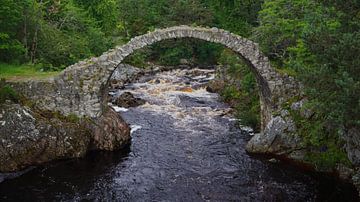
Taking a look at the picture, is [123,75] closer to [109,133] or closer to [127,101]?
[127,101]

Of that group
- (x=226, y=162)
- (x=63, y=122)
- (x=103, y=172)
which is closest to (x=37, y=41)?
(x=63, y=122)

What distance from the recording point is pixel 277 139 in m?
18.5

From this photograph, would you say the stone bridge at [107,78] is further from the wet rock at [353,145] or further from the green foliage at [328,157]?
the wet rock at [353,145]

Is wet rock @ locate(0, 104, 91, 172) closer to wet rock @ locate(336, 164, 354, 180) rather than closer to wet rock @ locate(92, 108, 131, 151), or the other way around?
wet rock @ locate(92, 108, 131, 151)

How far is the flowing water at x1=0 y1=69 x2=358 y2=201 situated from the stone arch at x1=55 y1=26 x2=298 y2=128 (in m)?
2.47

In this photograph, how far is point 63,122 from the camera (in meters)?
18.6

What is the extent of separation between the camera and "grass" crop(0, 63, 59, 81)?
19.6m

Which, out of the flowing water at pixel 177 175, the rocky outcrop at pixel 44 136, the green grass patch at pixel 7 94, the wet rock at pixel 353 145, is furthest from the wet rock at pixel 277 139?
the green grass patch at pixel 7 94

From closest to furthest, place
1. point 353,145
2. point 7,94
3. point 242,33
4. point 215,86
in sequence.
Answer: point 353,145, point 7,94, point 215,86, point 242,33

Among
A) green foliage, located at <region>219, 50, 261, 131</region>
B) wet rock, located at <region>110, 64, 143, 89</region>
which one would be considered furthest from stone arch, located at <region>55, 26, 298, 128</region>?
wet rock, located at <region>110, 64, 143, 89</region>

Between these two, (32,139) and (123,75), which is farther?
(123,75)

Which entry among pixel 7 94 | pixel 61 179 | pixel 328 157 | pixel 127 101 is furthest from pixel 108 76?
pixel 328 157

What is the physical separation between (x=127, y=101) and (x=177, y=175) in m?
11.9

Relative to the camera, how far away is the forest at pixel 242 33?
40.1 feet
